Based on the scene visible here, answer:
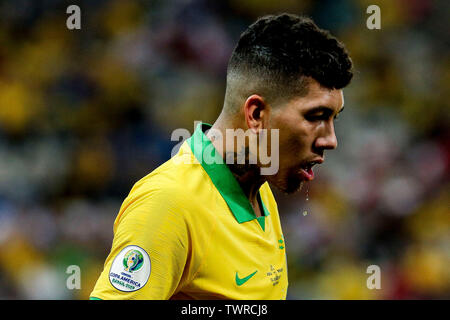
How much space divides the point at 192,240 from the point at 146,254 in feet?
0.47

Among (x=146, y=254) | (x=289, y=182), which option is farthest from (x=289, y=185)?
(x=146, y=254)

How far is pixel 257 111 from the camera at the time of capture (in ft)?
5.38

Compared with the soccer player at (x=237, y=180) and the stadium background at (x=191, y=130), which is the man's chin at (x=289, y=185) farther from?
the stadium background at (x=191, y=130)

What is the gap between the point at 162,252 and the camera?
4.66ft

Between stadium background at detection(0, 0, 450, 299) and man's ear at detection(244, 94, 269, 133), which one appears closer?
man's ear at detection(244, 94, 269, 133)

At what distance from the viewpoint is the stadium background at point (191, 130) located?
4203mm

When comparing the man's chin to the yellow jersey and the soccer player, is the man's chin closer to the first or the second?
the soccer player

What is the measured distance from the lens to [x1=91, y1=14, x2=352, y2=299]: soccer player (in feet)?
4.69

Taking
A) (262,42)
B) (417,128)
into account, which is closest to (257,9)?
(417,128)

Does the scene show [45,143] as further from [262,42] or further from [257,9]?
[262,42]

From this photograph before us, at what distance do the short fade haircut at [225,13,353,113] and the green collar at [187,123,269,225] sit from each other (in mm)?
159

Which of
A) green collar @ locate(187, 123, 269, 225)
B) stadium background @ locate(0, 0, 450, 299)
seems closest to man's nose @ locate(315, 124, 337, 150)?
green collar @ locate(187, 123, 269, 225)

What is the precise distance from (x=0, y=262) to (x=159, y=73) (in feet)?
5.95

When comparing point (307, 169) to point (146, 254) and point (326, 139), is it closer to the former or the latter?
point (326, 139)
